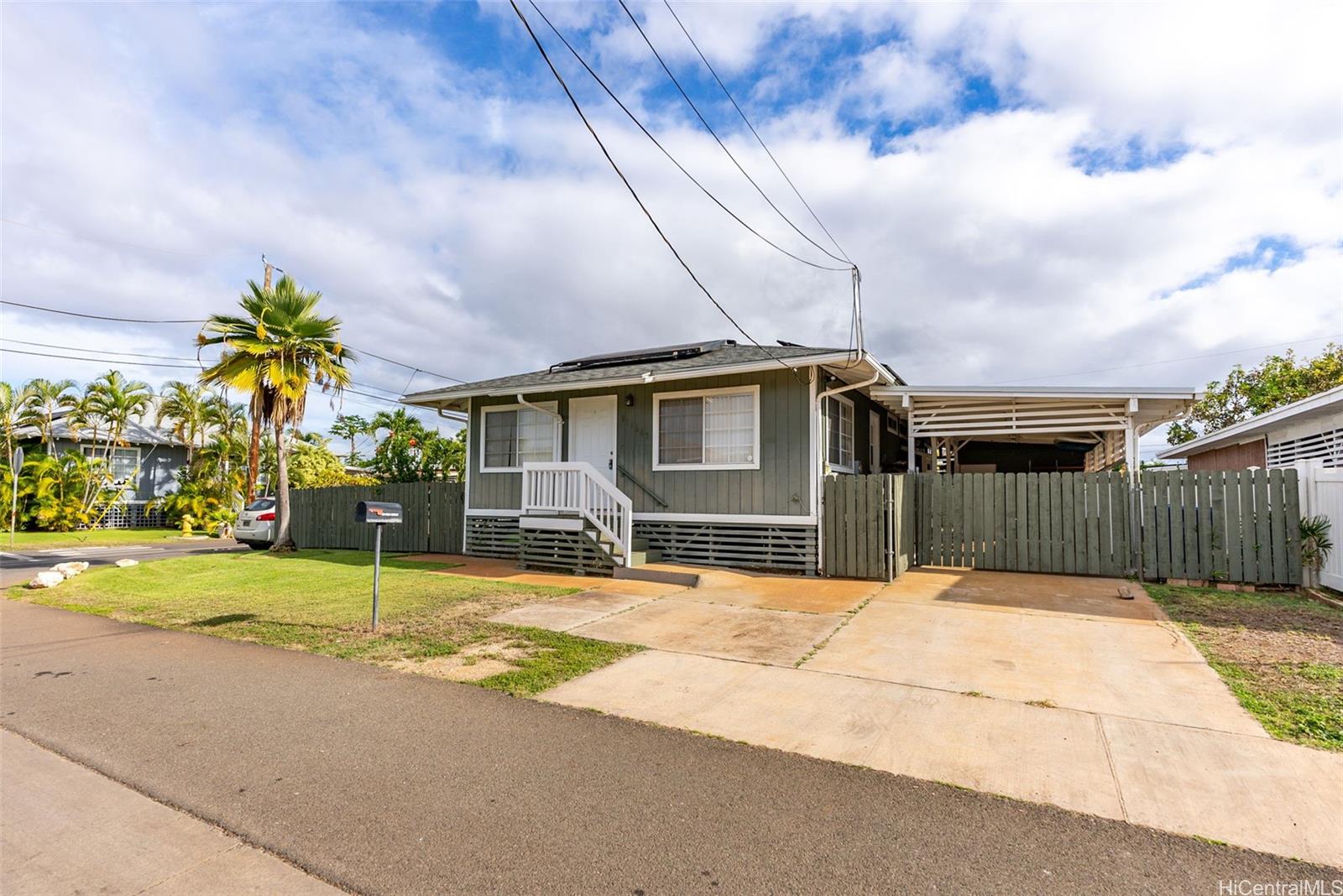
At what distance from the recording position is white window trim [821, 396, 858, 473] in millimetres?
10688

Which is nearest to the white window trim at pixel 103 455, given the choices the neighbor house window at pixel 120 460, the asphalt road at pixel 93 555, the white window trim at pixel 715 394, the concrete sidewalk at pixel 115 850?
the neighbor house window at pixel 120 460

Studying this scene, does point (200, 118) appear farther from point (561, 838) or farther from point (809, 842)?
point (809, 842)

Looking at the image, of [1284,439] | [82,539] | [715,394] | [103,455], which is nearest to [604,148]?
[715,394]

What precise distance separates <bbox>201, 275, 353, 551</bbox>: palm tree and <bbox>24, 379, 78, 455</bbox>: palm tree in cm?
1475

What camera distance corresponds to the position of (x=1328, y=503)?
815 cm

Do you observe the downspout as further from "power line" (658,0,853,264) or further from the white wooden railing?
the white wooden railing

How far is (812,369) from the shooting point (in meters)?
10.2

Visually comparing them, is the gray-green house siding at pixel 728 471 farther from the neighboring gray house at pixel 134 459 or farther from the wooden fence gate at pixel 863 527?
the neighboring gray house at pixel 134 459

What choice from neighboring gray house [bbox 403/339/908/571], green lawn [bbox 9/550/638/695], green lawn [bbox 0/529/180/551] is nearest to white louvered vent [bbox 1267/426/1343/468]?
neighboring gray house [bbox 403/339/908/571]

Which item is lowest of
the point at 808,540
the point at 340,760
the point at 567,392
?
the point at 340,760

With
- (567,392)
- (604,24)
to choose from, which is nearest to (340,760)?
(604,24)

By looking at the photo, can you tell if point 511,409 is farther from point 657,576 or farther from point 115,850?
point 115,850

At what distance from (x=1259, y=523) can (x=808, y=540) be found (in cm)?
601

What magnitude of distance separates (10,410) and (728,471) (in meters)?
25.6
